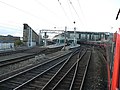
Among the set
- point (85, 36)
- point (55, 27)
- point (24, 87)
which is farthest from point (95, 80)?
point (85, 36)

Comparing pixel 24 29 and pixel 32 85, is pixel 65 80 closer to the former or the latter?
pixel 32 85

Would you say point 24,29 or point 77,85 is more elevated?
point 24,29

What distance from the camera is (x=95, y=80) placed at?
13.5 metres

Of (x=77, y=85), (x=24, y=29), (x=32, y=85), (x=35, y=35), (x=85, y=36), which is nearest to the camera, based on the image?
(x=32, y=85)

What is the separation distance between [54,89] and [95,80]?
A: 4.10 metres

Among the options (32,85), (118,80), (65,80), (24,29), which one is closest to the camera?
(118,80)

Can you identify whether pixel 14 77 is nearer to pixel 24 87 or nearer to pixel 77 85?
pixel 24 87

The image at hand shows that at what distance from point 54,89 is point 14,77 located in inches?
134

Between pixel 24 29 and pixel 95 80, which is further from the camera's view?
pixel 24 29

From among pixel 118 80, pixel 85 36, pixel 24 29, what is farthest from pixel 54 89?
pixel 85 36

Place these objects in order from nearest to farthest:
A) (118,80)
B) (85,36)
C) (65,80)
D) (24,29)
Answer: (118,80) → (65,80) → (24,29) → (85,36)

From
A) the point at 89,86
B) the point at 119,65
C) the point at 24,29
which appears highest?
the point at 24,29

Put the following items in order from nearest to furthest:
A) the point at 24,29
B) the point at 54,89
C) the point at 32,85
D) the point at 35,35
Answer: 1. the point at 54,89
2. the point at 32,85
3. the point at 24,29
4. the point at 35,35

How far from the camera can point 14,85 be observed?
10867 mm
